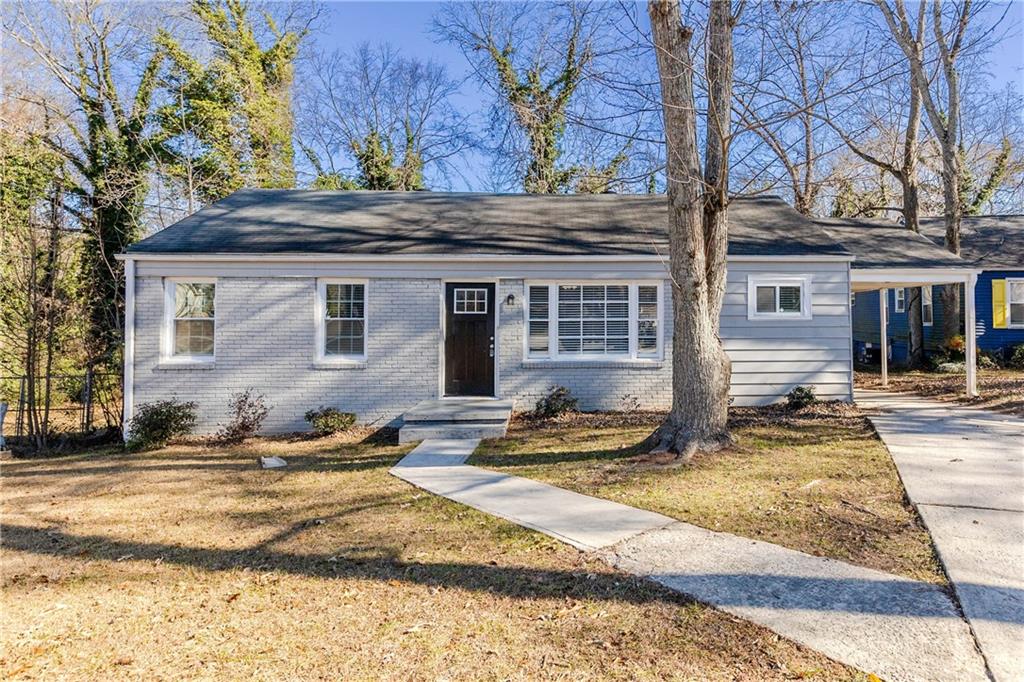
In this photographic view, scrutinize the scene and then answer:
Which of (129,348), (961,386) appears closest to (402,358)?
(129,348)

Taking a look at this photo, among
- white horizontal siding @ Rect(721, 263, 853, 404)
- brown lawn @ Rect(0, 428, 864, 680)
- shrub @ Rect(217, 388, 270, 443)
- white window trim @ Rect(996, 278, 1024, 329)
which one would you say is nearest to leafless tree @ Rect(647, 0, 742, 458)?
brown lawn @ Rect(0, 428, 864, 680)

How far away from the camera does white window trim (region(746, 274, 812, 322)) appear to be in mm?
10047

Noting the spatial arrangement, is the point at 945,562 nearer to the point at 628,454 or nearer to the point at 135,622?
the point at 628,454

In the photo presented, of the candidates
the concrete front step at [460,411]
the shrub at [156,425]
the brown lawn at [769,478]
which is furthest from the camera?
the shrub at [156,425]

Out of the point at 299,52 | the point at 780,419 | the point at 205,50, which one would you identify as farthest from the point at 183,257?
the point at 299,52

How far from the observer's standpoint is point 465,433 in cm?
845

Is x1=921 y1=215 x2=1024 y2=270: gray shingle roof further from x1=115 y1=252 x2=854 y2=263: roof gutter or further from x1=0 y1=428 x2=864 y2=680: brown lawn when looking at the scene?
x1=0 y1=428 x2=864 y2=680: brown lawn

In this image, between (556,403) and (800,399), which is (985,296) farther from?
(556,403)

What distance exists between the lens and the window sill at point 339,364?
9664 millimetres

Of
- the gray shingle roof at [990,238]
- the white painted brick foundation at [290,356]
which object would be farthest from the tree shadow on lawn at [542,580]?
the gray shingle roof at [990,238]

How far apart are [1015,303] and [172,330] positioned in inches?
854

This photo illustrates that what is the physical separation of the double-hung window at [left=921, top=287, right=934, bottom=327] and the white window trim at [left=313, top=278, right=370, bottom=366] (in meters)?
17.5

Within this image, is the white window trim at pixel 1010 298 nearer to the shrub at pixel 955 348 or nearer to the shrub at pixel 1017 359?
the shrub at pixel 1017 359

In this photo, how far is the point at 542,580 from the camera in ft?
11.7
